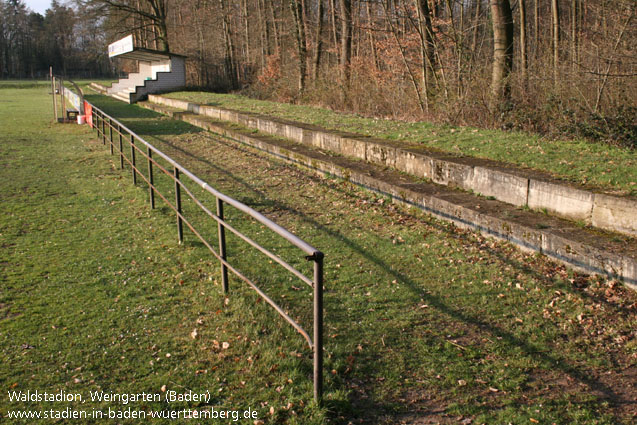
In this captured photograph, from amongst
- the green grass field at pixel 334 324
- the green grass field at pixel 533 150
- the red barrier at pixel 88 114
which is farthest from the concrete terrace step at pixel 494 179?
the red barrier at pixel 88 114

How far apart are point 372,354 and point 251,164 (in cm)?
799

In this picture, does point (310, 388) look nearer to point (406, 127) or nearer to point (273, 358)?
point (273, 358)

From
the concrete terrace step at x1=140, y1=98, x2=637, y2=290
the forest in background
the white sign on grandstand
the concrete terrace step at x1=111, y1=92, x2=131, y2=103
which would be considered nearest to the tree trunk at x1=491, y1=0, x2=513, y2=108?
the forest in background

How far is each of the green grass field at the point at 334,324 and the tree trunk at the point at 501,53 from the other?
16.8 ft

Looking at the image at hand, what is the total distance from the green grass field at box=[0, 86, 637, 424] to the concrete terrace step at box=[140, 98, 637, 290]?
0.17 meters

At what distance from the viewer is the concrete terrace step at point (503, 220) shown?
4.80 m

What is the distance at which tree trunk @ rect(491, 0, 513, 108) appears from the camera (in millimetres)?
11094

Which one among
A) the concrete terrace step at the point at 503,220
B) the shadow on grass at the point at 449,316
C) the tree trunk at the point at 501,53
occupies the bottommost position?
Result: the shadow on grass at the point at 449,316

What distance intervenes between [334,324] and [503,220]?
2620 millimetres

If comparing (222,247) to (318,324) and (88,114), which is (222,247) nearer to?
(318,324)

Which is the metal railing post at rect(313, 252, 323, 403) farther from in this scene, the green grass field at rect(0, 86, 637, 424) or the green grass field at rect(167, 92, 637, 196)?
the green grass field at rect(167, 92, 637, 196)

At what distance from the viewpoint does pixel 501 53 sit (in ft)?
37.6

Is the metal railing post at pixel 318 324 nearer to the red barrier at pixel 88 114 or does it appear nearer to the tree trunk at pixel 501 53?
the tree trunk at pixel 501 53

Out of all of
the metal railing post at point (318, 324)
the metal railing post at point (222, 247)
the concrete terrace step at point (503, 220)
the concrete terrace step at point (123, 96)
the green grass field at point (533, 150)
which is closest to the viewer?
the metal railing post at point (318, 324)
